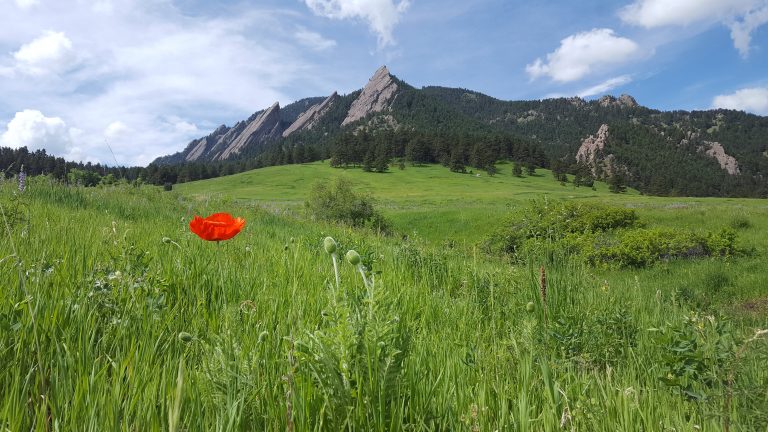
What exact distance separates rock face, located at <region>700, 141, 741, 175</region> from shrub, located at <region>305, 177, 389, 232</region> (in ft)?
602

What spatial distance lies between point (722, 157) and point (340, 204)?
195 m

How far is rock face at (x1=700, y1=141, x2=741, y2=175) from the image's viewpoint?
160m

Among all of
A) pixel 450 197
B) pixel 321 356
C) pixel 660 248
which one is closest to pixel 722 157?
pixel 450 197

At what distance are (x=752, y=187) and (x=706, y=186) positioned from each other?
1733cm

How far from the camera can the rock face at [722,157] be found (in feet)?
524

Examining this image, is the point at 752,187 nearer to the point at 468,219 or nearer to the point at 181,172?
the point at 468,219

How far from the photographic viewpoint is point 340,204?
27.9 metres

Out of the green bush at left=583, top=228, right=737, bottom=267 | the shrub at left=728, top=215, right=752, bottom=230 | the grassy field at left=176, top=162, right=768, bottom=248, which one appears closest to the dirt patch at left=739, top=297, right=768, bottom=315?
the green bush at left=583, top=228, right=737, bottom=267

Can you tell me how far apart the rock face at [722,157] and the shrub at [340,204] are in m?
183

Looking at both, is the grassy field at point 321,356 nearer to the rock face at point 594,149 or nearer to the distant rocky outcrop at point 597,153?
the distant rocky outcrop at point 597,153

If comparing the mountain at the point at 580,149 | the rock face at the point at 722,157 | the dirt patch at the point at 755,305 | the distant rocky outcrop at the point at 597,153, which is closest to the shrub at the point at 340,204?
the dirt patch at the point at 755,305

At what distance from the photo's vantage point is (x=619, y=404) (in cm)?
145

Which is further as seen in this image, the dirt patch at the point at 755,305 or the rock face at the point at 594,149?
the rock face at the point at 594,149

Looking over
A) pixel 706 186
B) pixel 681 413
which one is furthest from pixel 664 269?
pixel 706 186
